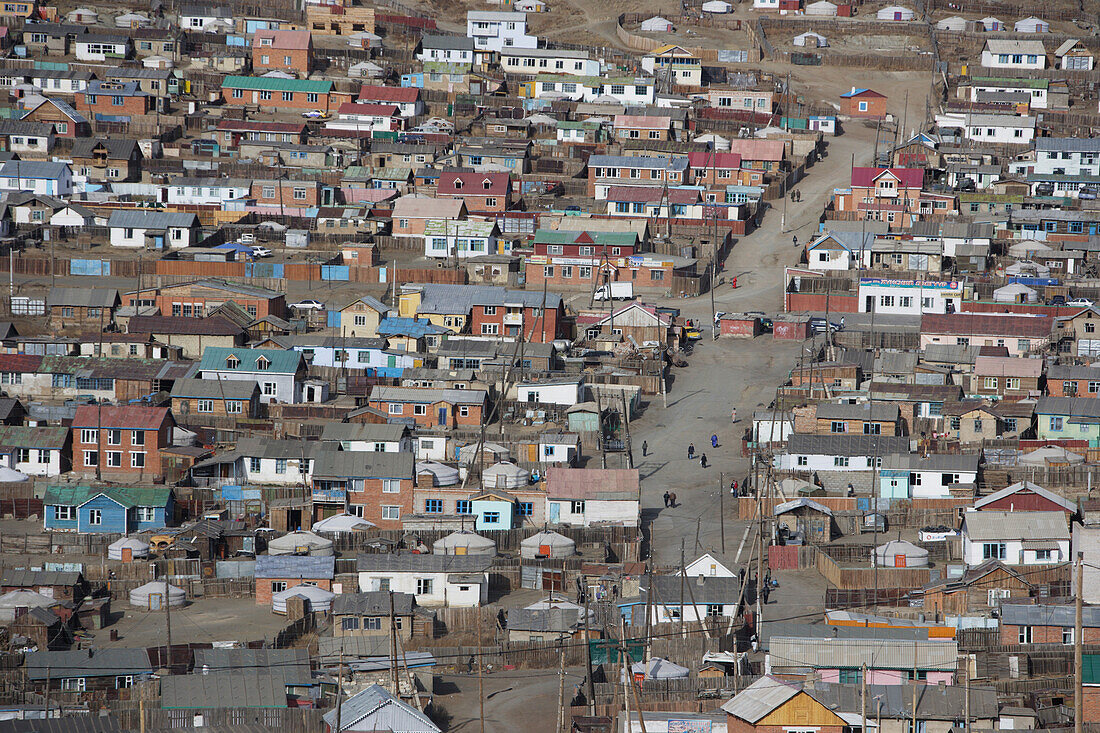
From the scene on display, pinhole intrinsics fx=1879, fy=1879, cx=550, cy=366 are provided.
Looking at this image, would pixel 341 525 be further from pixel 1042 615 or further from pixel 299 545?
pixel 1042 615

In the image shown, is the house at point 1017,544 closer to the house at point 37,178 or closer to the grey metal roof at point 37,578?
the grey metal roof at point 37,578

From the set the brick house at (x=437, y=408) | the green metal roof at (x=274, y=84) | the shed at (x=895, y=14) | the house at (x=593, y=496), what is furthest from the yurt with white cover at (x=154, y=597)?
the shed at (x=895, y=14)

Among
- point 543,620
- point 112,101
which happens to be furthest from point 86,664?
point 112,101

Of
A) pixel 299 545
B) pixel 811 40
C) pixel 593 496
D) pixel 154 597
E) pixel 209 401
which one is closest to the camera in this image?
pixel 154 597

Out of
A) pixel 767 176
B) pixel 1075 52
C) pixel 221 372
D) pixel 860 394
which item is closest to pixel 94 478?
pixel 221 372

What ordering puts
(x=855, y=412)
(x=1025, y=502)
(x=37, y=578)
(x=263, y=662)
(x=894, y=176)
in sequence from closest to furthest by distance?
(x=263, y=662), (x=37, y=578), (x=1025, y=502), (x=855, y=412), (x=894, y=176)

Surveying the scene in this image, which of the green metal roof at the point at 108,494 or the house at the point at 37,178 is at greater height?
the house at the point at 37,178

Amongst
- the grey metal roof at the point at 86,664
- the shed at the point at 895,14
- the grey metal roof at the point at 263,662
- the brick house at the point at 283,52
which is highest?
the shed at the point at 895,14
